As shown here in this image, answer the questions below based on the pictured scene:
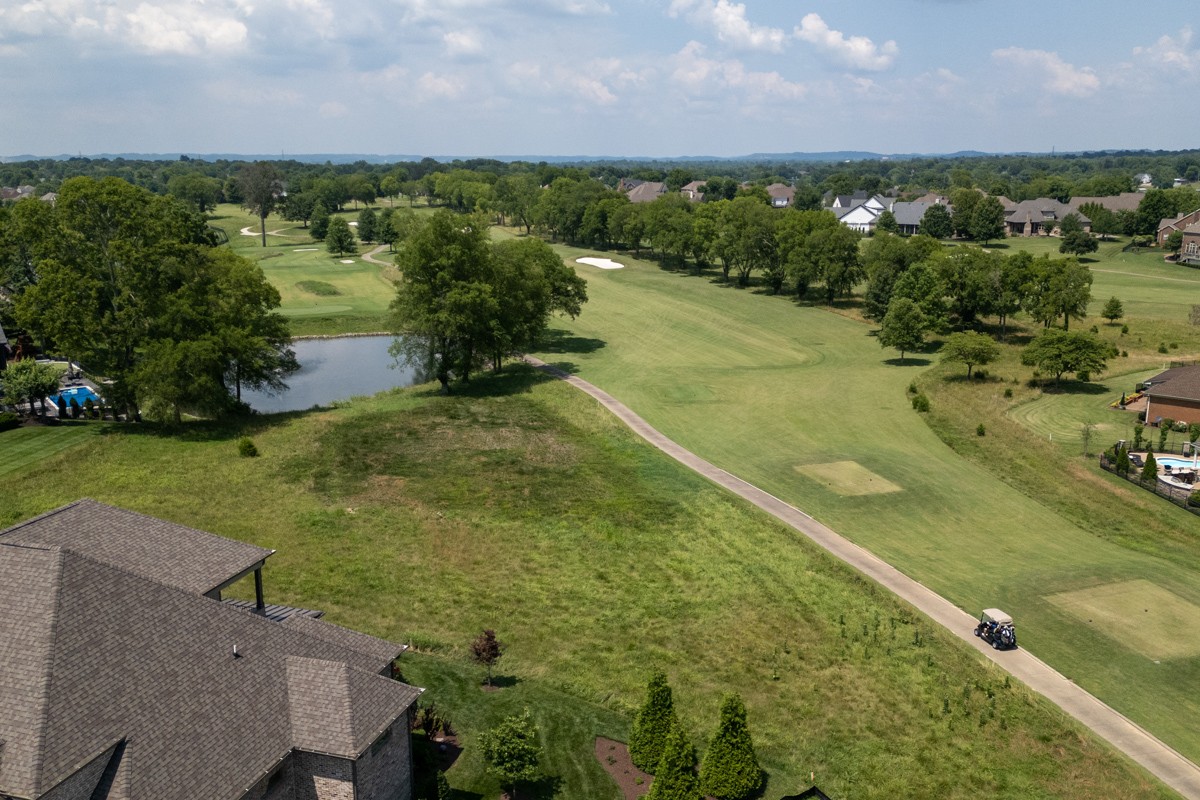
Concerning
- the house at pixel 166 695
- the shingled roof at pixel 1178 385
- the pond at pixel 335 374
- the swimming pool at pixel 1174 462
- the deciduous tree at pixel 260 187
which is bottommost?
the pond at pixel 335 374

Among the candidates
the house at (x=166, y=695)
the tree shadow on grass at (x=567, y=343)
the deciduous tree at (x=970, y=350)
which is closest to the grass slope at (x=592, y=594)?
the house at (x=166, y=695)

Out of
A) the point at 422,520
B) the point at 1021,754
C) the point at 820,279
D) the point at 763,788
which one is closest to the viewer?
the point at 763,788

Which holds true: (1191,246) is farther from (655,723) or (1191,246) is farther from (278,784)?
(278,784)

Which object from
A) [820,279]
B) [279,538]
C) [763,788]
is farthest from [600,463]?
[820,279]

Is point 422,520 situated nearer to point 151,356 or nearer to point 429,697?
point 429,697

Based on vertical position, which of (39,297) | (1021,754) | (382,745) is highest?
(39,297)

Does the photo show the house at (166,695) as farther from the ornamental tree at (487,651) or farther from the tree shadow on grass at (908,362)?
the tree shadow on grass at (908,362)
